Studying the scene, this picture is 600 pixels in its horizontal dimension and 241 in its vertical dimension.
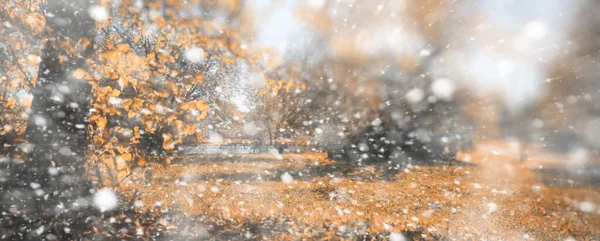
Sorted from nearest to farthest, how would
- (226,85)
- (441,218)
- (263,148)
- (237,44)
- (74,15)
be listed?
(74,15), (237,44), (441,218), (226,85), (263,148)

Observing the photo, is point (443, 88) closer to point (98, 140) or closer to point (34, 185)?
point (98, 140)

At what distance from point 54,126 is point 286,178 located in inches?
319

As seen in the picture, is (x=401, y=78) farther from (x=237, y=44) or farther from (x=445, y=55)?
(x=237, y=44)

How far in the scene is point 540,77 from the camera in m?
15.9

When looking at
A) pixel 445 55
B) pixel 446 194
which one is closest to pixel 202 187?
pixel 446 194

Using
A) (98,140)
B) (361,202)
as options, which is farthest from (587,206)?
(98,140)

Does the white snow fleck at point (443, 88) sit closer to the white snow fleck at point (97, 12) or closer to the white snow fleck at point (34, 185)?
the white snow fleck at point (97, 12)

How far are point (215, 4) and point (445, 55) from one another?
40.8 ft

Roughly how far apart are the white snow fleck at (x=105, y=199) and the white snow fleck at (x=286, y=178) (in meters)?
6.35

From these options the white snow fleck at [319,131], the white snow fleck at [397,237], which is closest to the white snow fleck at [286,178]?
the white snow fleck at [397,237]

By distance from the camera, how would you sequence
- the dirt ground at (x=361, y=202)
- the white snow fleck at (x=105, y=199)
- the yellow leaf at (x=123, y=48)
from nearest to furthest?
the yellow leaf at (x=123, y=48) → the white snow fleck at (x=105, y=199) → the dirt ground at (x=361, y=202)

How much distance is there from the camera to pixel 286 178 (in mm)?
10258

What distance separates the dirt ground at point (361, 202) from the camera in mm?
5277

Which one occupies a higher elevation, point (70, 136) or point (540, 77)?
point (540, 77)
